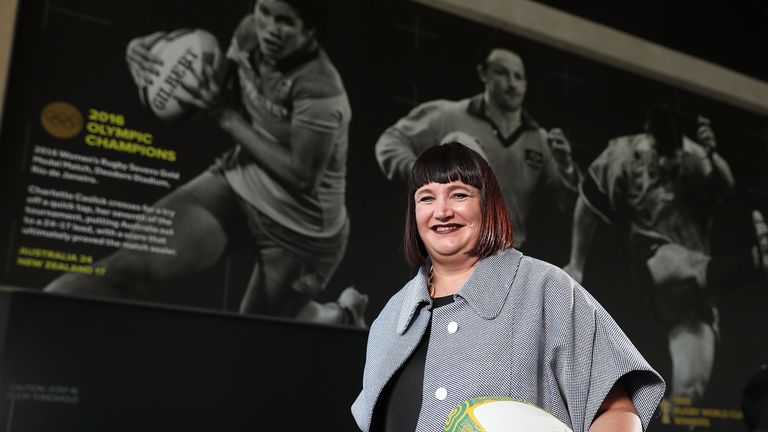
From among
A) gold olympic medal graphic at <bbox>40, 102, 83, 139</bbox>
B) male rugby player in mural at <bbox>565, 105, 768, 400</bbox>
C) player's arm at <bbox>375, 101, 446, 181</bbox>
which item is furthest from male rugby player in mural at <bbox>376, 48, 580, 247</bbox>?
gold olympic medal graphic at <bbox>40, 102, 83, 139</bbox>

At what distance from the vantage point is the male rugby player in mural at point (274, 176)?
4.14m

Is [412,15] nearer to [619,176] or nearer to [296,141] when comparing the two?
[296,141]

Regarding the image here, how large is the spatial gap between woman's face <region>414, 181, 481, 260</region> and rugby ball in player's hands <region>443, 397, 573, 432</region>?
348 millimetres

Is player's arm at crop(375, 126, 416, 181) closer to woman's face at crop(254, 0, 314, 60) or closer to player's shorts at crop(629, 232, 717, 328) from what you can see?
woman's face at crop(254, 0, 314, 60)

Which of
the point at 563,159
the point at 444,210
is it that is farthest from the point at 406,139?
the point at 444,210

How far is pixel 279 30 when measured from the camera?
182 inches

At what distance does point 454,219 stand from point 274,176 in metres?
3.06

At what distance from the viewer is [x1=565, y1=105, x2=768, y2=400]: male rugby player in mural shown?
566 centimetres

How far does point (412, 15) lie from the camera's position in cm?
519

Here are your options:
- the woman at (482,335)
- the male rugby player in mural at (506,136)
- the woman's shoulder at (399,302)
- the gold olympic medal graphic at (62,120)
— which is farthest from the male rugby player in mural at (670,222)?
the woman at (482,335)

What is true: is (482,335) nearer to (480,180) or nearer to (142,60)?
(480,180)

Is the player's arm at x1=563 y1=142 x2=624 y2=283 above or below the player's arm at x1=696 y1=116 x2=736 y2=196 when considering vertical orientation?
below

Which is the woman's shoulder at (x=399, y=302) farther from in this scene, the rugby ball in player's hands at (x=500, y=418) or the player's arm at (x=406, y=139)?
the player's arm at (x=406, y=139)

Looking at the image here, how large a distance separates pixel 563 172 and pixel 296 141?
2073 millimetres
